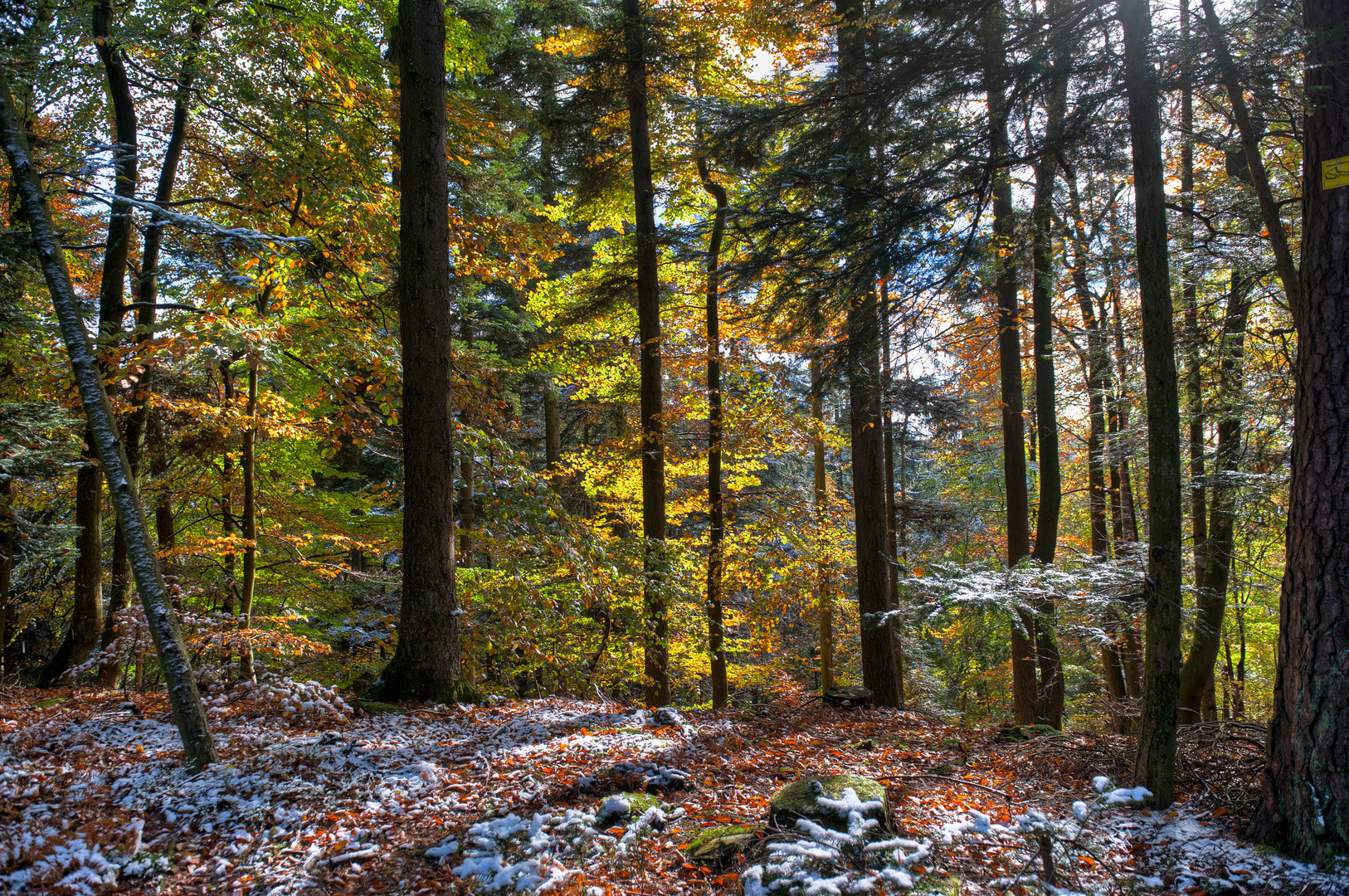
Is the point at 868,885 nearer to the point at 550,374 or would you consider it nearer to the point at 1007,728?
the point at 1007,728

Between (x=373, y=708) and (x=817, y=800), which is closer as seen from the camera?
(x=817, y=800)

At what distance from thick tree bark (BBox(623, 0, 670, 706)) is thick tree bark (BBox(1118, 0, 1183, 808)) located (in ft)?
20.2

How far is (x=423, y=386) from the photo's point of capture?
19.5 ft

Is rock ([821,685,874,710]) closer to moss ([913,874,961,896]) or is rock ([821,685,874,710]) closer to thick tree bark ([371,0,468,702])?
thick tree bark ([371,0,468,702])

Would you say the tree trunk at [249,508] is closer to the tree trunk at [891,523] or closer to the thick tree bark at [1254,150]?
the tree trunk at [891,523]

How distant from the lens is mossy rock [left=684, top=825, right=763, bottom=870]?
3.21 meters

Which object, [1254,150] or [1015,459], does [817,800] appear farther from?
[1015,459]

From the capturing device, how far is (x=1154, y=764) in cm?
391

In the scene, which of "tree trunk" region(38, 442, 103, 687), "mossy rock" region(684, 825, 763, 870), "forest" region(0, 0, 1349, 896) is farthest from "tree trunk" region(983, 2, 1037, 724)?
"tree trunk" region(38, 442, 103, 687)

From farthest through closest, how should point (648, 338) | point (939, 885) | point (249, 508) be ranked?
point (648, 338)
point (249, 508)
point (939, 885)

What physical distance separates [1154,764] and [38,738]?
300 inches

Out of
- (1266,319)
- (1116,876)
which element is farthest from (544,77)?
(1116,876)

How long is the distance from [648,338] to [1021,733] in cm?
725

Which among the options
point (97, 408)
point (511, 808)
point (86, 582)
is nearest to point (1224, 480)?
point (511, 808)
